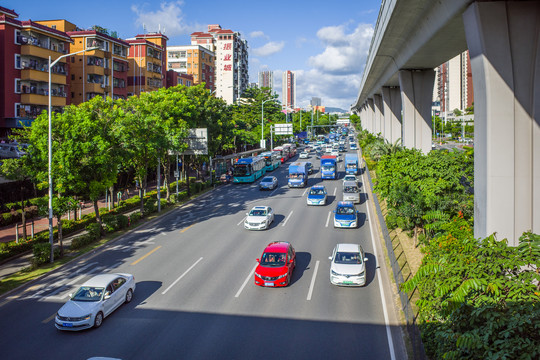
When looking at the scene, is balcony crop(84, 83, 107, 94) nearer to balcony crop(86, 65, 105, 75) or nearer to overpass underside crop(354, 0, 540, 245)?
balcony crop(86, 65, 105, 75)

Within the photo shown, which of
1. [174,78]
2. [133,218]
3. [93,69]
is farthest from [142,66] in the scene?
[133,218]

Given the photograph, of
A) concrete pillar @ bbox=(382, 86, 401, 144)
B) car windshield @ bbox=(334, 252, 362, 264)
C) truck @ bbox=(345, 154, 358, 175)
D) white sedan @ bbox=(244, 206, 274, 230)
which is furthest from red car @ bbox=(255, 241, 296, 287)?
concrete pillar @ bbox=(382, 86, 401, 144)

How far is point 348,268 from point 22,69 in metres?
44.0

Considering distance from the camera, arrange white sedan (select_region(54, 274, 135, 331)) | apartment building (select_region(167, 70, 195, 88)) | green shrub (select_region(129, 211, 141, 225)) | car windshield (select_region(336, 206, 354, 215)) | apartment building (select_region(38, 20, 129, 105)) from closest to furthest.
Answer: white sedan (select_region(54, 274, 135, 331)) → car windshield (select_region(336, 206, 354, 215)) → green shrub (select_region(129, 211, 141, 225)) → apartment building (select_region(38, 20, 129, 105)) → apartment building (select_region(167, 70, 195, 88))

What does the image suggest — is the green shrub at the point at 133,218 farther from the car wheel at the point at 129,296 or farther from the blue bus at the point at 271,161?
the blue bus at the point at 271,161

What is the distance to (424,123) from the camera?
1438 inches

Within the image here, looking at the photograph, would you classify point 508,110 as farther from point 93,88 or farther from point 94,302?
point 93,88

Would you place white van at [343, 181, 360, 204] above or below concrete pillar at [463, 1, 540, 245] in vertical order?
below

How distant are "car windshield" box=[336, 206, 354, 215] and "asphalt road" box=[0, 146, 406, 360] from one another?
1.61m

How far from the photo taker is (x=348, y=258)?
20578 millimetres

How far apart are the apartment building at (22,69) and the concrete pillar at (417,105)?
3847 centimetres

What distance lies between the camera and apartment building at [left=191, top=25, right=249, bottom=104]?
123 m

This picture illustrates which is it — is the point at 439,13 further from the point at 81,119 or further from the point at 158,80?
the point at 158,80

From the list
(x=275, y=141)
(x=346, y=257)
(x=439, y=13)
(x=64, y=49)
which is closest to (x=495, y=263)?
(x=346, y=257)
